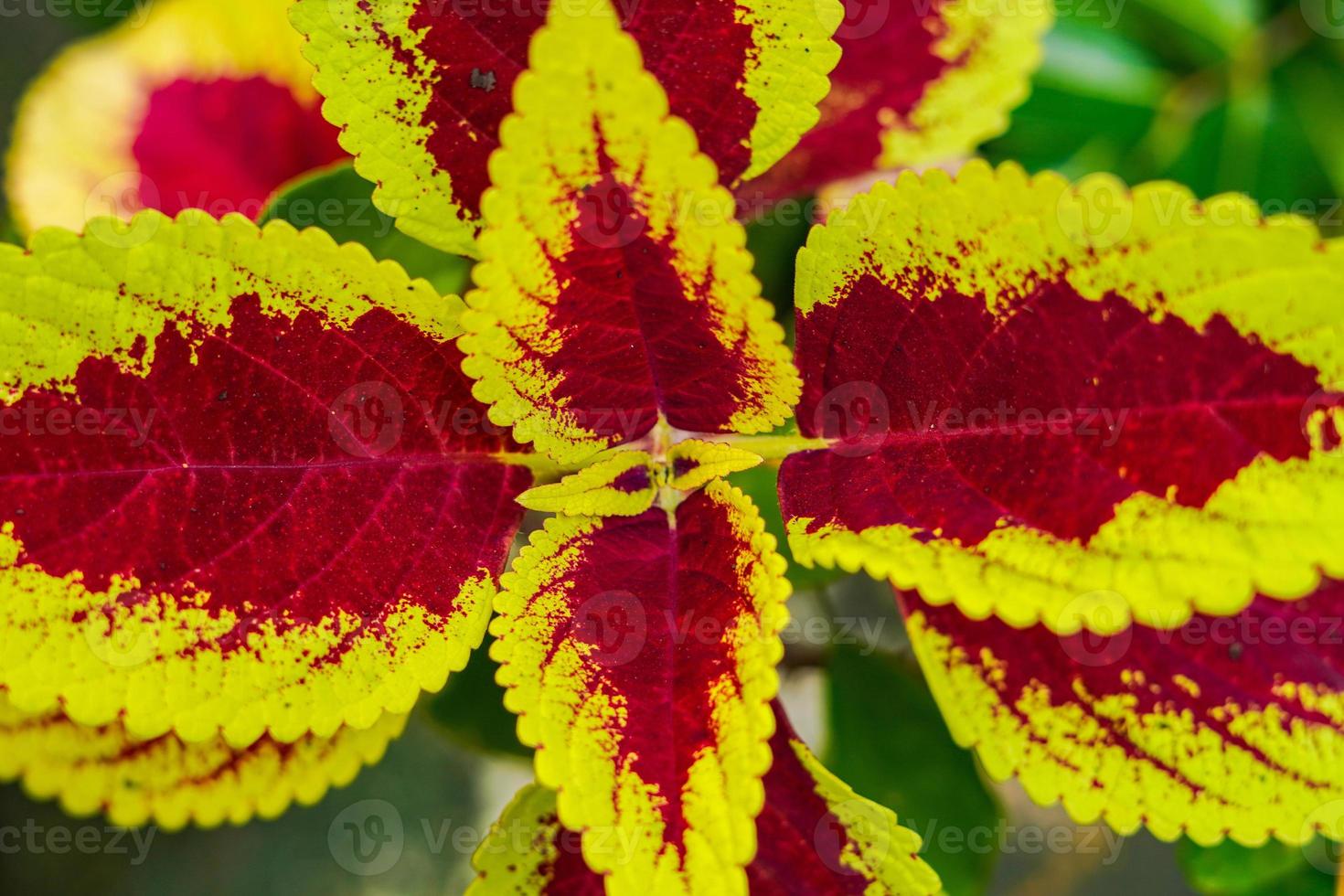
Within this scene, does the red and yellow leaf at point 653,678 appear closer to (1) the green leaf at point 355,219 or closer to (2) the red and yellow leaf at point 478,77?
(2) the red and yellow leaf at point 478,77

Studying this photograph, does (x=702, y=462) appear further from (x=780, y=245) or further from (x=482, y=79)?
(x=780, y=245)

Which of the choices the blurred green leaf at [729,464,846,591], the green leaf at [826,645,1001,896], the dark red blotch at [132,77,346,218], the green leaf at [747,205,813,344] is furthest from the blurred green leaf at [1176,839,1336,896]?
the dark red blotch at [132,77,346,218]

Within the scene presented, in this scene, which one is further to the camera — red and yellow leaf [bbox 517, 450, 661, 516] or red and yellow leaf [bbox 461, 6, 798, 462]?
red and yellow leaf [bbox 517, 450, 661, 516]

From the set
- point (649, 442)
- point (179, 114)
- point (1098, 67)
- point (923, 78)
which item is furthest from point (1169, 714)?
point (179, 114)

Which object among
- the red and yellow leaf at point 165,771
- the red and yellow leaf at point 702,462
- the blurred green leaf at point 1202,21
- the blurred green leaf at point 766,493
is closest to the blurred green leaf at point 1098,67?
the blurred green leaf at point 1202,21

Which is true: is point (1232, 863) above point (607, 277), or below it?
below

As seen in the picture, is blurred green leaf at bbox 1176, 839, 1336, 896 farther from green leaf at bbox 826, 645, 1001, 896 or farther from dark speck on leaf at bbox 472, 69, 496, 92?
dark speck on leaf at bbox 472, 69, 496, 92
